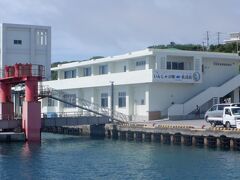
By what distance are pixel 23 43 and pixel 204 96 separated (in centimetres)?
2595

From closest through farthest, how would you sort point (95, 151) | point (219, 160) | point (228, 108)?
1. point (219, 160)
2. point (95, 151)
3. point (228, 108)

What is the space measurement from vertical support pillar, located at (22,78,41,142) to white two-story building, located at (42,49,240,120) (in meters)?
16.2

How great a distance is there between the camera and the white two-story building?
6219cm

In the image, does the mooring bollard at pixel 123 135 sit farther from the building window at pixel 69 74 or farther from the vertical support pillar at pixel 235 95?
the building window at pixel 69 74

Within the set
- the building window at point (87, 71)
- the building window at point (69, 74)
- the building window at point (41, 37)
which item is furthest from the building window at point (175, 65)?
the building window at point (41, 37)

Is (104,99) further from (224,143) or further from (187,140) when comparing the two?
(224,143)

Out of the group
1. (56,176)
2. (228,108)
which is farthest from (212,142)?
(56,176)

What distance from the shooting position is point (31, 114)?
4825cm

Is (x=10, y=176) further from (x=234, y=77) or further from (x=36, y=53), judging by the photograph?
(x=36, y=53)

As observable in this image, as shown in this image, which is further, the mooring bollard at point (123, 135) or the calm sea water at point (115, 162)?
the mooring bollard at point (123, 135)

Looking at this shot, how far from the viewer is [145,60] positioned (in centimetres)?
6431

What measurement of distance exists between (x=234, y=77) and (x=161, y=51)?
31.3 feet

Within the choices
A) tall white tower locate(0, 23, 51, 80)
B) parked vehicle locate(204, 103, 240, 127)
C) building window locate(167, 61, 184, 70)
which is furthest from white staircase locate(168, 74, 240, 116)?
tall white tower locate(0, 23, 51, 80)

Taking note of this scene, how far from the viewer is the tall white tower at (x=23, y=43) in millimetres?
73875
